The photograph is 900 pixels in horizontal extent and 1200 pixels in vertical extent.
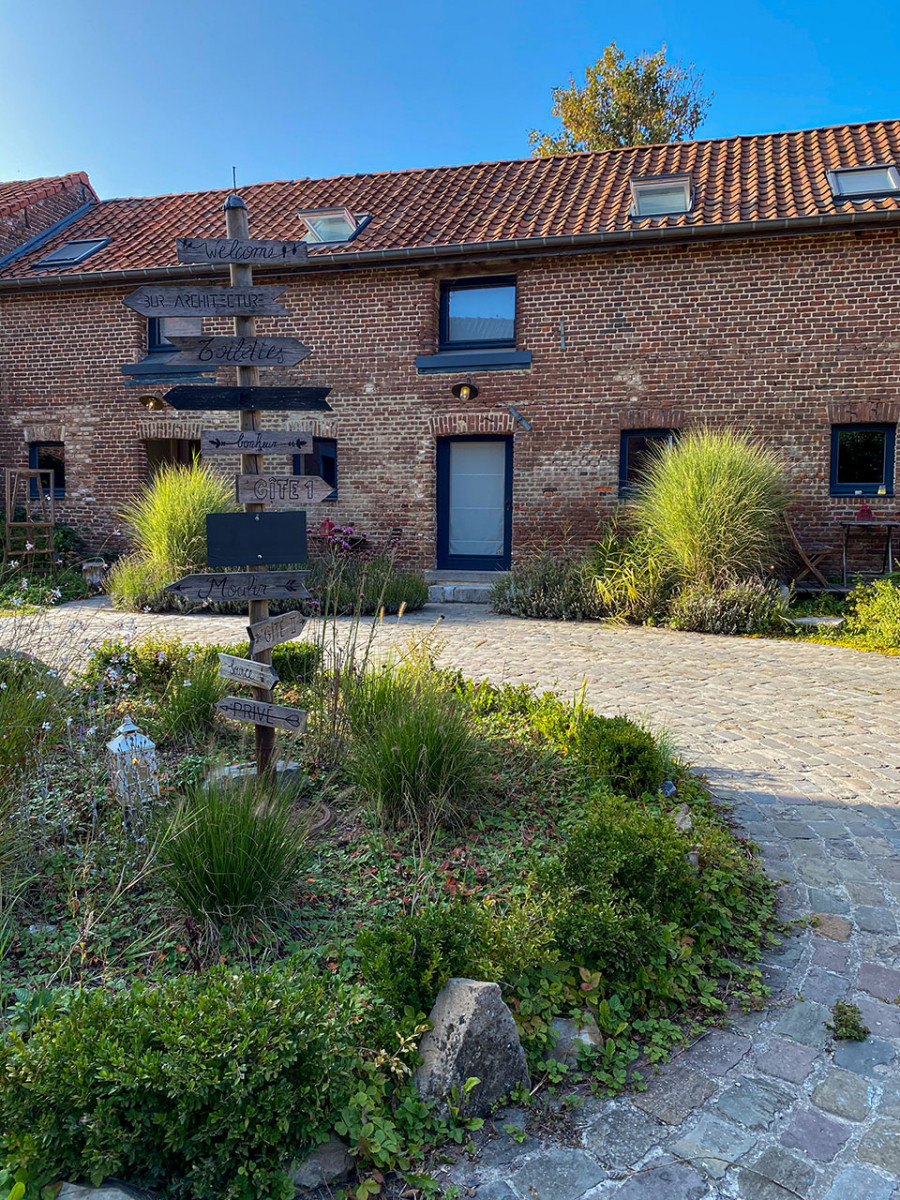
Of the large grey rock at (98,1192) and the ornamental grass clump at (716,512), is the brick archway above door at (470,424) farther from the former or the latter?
the large grey rock at (98,1192)

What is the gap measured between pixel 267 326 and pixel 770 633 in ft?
Result: 31.1

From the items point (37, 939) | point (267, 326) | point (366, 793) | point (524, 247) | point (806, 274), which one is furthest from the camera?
point (267, 326)

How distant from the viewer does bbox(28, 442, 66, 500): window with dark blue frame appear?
47.5 feet

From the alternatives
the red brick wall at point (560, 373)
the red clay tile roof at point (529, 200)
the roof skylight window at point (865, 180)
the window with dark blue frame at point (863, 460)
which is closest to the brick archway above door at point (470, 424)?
Answer: the red brick wall at point (560, 373)

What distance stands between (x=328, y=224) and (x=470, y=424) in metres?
4.49

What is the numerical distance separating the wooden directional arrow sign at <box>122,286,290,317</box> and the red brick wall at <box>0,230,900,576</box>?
8605 millimetres

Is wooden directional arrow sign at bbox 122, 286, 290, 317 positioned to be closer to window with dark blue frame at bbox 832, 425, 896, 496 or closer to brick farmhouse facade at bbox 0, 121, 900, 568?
brick farmhouse facade at bbox 0, 121, 900, 568

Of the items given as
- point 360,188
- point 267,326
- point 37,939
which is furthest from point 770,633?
point 360,188

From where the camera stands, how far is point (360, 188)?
14539mm

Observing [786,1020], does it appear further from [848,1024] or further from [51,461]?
[51,461]

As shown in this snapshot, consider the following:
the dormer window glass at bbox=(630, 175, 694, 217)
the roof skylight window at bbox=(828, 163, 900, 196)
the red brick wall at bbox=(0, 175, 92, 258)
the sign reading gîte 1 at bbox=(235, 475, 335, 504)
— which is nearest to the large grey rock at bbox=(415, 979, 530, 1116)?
the sign reading gîte 1 at bbox=(235, 475, 335, 504)

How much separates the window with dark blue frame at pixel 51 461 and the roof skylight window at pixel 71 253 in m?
3.06

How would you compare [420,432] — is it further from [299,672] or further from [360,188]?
[299,672]

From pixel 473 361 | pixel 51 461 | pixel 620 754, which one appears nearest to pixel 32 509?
pixel 51 461
